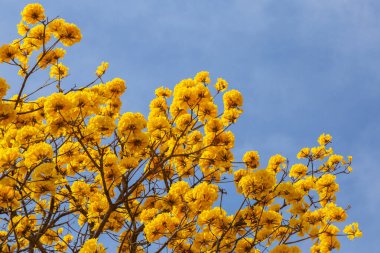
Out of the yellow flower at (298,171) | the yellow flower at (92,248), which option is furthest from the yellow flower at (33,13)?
the yellow flower at (298,171)

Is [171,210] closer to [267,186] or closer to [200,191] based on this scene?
[200,191]

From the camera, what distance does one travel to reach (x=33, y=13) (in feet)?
21.5

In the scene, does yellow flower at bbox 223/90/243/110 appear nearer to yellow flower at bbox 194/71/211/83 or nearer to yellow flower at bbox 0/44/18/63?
yellow flower at bbox 194/71/211/83

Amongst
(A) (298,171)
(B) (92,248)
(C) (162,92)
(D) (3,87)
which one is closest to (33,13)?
(D) (3,87)

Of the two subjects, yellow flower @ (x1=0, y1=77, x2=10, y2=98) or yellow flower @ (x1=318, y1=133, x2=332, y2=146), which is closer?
yellow flower @ (x1=0, y1=77, x2=10, y2=98)

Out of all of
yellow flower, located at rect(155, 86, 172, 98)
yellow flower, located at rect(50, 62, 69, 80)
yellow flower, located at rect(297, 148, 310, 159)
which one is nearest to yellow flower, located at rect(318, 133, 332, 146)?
yellow flower, located at rect(297, 148, 310, 159)

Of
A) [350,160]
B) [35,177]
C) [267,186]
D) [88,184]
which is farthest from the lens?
[350,160]

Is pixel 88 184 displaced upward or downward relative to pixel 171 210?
upward

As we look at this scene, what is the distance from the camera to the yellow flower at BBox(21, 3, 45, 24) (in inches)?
257

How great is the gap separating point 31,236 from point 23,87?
1.85m

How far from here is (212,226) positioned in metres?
5.74

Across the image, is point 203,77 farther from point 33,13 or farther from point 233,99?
point 33,13

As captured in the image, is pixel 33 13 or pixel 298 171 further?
pixel 298 171

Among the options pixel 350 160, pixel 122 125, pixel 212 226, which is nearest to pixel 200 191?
pixel 212 226
